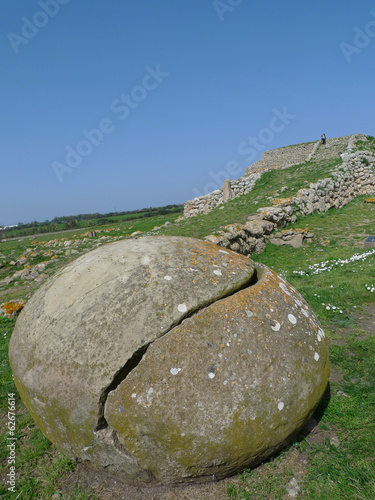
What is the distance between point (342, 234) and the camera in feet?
54.0

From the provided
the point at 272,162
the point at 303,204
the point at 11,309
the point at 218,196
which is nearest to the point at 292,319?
the point at 11,309

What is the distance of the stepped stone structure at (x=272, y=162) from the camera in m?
28.1

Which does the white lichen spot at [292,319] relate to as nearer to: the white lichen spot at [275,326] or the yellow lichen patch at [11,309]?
the white lichen spot at [275,326]

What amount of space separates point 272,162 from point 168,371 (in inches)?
1411

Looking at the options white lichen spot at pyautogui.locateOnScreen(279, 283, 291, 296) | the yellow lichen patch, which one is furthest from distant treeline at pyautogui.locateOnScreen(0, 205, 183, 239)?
white lichen spot at pyautogui.locateOnScreen(279, 283, 291, 296)

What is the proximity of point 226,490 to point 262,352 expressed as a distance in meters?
1.63

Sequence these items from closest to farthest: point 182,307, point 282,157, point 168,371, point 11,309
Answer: point 168,371 < point 182,307 < point 11,309 < point 282,157

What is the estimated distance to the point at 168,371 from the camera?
10.9ft

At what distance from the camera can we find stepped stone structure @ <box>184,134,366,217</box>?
2811cm

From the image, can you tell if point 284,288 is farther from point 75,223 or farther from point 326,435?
point 75,223

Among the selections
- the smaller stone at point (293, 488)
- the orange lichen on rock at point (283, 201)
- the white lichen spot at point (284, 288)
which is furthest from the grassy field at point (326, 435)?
the orange lichen on rock at point (283, 201)

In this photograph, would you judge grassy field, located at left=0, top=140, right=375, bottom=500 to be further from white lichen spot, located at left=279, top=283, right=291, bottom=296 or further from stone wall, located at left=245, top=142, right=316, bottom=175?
stone wall, located at left=245, top=142, right=316, bottom=175

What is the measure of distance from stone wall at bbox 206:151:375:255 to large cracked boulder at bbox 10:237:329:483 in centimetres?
952

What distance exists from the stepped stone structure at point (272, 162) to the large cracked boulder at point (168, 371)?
76.3 feet
